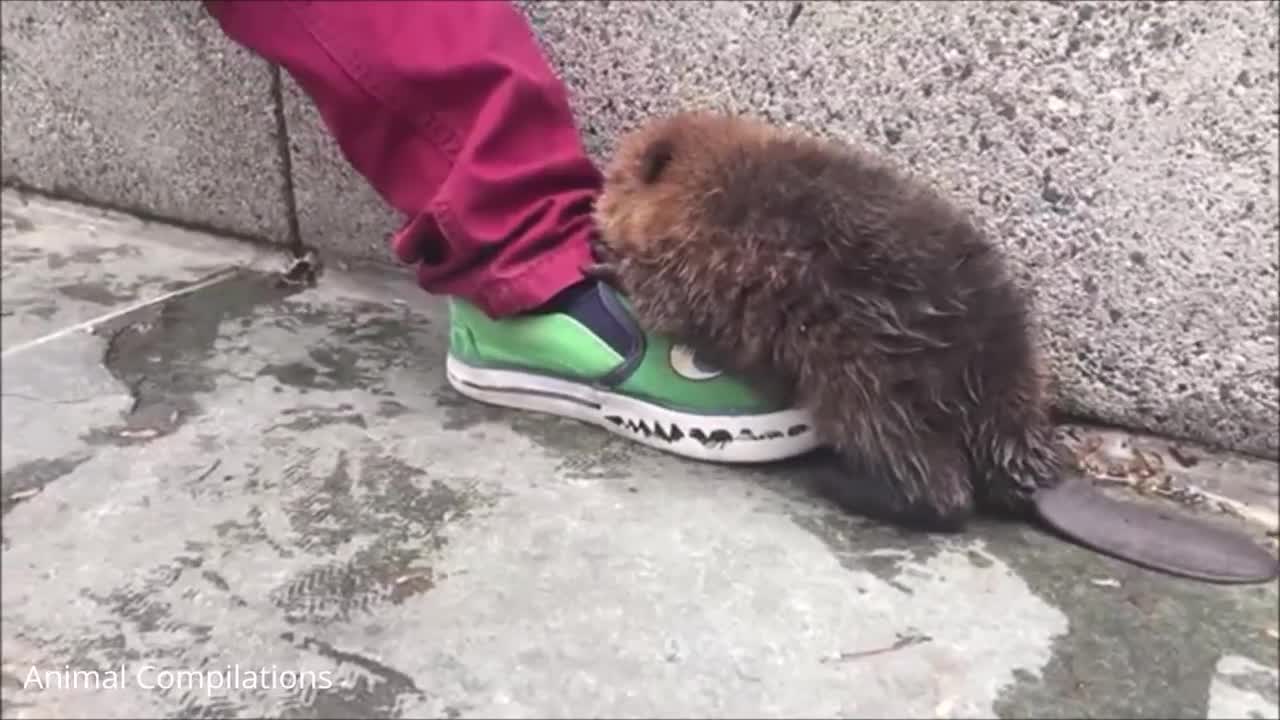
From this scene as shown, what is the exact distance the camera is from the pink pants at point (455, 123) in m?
1.09

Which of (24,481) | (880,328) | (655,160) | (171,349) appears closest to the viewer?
(24,481)

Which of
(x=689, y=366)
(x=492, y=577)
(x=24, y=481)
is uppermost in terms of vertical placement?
(x=24, y=481)

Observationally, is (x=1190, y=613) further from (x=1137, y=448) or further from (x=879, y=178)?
(x=879, y=178)

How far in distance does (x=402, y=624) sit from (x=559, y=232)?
0.41 meters

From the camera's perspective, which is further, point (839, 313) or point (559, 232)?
point (559, 232)

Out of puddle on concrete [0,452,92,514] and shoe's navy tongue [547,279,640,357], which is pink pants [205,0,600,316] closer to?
shoe's navy tongue [547,279,640,357]

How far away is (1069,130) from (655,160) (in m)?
0.35

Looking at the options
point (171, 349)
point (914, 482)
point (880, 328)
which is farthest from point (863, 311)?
point (171, 349)

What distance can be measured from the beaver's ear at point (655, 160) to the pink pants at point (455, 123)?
0.08 m

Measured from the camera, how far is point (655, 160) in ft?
3.60

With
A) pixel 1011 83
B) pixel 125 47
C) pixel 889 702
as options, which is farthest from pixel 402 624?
pixel 125 47

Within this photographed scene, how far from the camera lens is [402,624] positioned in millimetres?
854

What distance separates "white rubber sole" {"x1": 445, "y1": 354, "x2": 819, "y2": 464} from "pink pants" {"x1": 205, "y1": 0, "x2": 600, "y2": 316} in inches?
3.2

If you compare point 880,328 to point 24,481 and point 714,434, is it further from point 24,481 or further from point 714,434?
point 24,481
